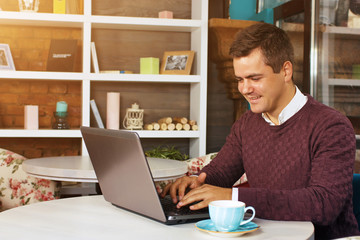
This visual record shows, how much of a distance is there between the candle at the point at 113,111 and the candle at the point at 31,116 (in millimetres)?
546

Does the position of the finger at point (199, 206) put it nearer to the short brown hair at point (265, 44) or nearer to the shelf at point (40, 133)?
the short brown hair at point (265, 44)

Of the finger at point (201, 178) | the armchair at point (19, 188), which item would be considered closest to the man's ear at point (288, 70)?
the finger at point (201, 178)

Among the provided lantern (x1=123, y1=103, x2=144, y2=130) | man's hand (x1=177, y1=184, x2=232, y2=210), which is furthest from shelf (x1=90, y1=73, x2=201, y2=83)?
man's hand (x1=177, y1=184, x2=232, y2=210)

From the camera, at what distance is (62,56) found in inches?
152

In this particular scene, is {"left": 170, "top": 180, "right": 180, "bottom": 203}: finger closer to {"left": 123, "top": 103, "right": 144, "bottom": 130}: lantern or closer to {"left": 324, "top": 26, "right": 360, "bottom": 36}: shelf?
{"left": 324, "top": 26, "right": 360, "bottom": 36}: shelf

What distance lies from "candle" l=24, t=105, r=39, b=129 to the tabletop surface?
912 mm

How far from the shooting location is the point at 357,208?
1.63 m

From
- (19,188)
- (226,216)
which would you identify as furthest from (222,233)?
(19,188)

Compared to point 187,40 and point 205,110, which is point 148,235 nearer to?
point 205,110

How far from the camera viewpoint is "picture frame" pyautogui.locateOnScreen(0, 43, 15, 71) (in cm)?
375

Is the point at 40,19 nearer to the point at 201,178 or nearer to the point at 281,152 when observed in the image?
the point at 201,178

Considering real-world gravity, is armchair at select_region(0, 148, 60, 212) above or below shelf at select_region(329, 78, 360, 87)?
below

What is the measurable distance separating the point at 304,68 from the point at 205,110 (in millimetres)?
878

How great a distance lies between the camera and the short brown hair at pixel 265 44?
1.64 m
